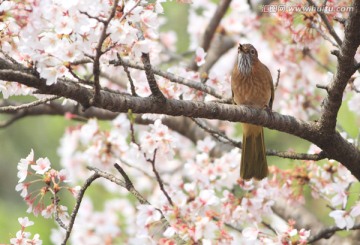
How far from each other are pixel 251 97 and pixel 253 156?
333 mm

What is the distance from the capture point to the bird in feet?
11.2

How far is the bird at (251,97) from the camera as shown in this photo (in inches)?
134

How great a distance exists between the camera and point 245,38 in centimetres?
534

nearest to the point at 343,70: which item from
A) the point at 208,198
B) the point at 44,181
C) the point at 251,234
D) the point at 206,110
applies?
the point at 206,110

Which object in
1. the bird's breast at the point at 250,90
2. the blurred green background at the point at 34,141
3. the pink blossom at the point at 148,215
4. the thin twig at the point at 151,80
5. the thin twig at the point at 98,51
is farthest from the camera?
the blurred green background at the point at 34,141

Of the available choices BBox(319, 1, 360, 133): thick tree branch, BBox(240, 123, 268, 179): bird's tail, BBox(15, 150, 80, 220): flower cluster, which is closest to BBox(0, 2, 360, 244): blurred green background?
BBox(240, 123, 268, 179): bird's tail

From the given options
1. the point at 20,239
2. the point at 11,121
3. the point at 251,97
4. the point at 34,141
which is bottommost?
the point at 20,239

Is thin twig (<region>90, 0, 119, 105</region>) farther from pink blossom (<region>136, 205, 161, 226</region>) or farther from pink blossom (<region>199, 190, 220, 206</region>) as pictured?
pink blossom (<region>199, 190, 220, 206</region>)

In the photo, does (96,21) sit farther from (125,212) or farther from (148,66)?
(125,212)

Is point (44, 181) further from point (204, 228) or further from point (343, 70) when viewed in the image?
point (343, 70)

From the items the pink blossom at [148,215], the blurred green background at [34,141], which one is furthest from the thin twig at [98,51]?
the blurred green background at [34,141]

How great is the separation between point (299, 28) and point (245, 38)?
2111 millimetres

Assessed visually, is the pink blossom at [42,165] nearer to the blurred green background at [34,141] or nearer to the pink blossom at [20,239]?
the pink blossom at [20,239]

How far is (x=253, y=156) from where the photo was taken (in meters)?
3.43
